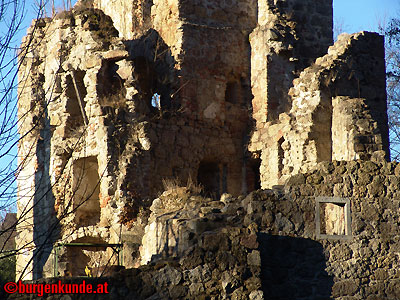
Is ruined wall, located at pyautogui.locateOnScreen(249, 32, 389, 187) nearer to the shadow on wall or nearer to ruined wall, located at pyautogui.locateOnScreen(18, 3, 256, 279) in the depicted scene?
ruined wall, located at pyautogui.locateOnScreen(18, 3, 256, 279)

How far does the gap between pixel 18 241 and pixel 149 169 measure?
447 centimetres

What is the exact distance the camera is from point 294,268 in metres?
12.4

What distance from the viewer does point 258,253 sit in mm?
11266

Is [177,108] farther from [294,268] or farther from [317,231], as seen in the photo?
[294,268]

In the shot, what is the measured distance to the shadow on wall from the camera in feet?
40.1

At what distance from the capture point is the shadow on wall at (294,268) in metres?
12.2

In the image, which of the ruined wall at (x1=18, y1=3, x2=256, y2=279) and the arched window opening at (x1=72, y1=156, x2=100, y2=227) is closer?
the ruined wall at (x1=18, y1=3, x2=256, y2=279)

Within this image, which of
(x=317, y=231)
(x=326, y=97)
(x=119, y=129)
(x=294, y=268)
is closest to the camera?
(x=294, y=268)

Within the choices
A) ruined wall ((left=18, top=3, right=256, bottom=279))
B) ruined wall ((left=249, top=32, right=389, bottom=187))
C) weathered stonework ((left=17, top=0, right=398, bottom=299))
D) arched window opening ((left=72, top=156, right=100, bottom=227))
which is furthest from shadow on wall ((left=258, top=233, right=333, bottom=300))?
arched window opening ((left=72, top=156, right=100, bottom=227))

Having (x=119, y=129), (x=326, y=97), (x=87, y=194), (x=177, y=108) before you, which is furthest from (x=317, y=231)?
(x=87, y=194)

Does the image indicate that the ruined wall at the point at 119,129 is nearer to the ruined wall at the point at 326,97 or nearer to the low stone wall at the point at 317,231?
the ruined wall at the point at 326,97

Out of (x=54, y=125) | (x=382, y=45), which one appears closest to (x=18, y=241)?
(x=54, y=125)

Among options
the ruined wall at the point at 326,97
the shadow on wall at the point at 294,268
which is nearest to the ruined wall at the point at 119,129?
the ruined wall at the point at 326,97

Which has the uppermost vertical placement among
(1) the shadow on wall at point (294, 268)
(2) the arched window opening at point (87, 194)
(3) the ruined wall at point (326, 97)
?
(3) the ruined wall at point (326, 97)
